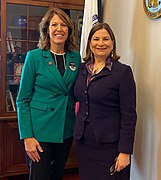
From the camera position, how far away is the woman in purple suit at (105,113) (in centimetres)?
148

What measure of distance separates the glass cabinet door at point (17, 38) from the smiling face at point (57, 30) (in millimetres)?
1010

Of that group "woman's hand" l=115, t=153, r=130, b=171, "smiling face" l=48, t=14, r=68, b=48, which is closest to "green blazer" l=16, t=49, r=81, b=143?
"smiling face" l=48, t=14, r=68, b=48

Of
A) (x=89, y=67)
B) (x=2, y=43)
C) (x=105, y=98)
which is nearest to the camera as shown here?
(x=105, y=98)

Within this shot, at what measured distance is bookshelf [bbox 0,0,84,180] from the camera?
2514 mm

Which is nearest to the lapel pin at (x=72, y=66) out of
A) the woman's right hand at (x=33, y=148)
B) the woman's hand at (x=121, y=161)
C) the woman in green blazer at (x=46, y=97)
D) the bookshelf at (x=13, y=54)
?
the woman in green blazer at (x=46, y=97)

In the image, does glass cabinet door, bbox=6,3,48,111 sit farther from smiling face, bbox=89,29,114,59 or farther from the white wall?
smiling face, bbox=89,29,114,59

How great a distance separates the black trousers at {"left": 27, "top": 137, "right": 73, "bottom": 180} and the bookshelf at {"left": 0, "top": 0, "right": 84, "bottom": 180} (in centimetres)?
86

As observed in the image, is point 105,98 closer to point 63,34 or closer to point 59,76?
point 59,76

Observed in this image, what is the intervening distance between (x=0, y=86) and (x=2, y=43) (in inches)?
15.8

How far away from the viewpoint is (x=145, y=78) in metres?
1.76

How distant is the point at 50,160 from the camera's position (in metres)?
1.73

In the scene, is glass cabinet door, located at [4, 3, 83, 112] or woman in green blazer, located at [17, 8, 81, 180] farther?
glass cabinet door, located at [4, 3, 83, 112]

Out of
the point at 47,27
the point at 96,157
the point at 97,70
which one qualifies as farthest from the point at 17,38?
the point at 96,157

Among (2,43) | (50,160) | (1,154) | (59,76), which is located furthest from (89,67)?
(1,154)
